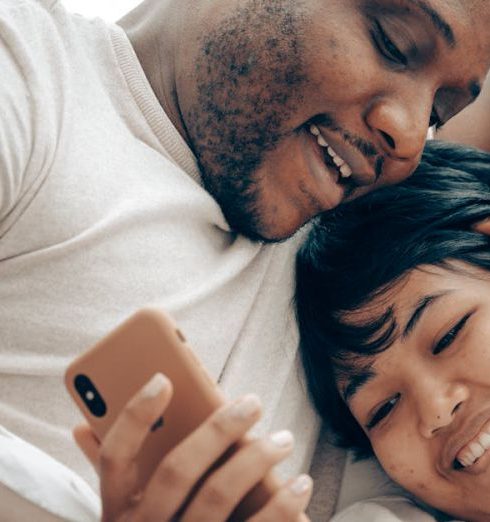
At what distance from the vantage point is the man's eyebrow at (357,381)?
93cm

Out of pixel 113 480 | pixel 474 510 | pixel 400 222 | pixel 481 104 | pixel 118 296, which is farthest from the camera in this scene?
pixel 481 104

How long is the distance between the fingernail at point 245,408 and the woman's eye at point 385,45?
2.03 ft

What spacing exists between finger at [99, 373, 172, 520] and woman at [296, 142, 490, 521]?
48cm

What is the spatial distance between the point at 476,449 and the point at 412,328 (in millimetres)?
181

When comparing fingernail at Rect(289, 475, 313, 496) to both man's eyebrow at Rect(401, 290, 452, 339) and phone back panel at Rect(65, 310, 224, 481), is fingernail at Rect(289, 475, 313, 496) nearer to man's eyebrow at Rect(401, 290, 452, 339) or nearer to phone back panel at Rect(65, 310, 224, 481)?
phone back panel at Rect(65, 310, 224, 481)

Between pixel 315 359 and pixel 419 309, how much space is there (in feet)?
0.67

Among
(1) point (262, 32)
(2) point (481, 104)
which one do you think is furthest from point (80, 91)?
(2) point (481, 104)

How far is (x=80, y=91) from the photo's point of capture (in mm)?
798

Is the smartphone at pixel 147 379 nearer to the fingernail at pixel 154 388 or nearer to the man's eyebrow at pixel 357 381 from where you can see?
the fingernail at pixel 154 388

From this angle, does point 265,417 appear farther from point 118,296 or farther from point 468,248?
point 468,248

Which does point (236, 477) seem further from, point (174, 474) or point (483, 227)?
point (483, 227)

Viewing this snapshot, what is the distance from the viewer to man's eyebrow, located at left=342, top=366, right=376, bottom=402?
927 mm

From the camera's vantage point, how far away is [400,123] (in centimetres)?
86

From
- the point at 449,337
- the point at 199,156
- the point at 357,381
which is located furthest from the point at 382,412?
the point at 199,156
